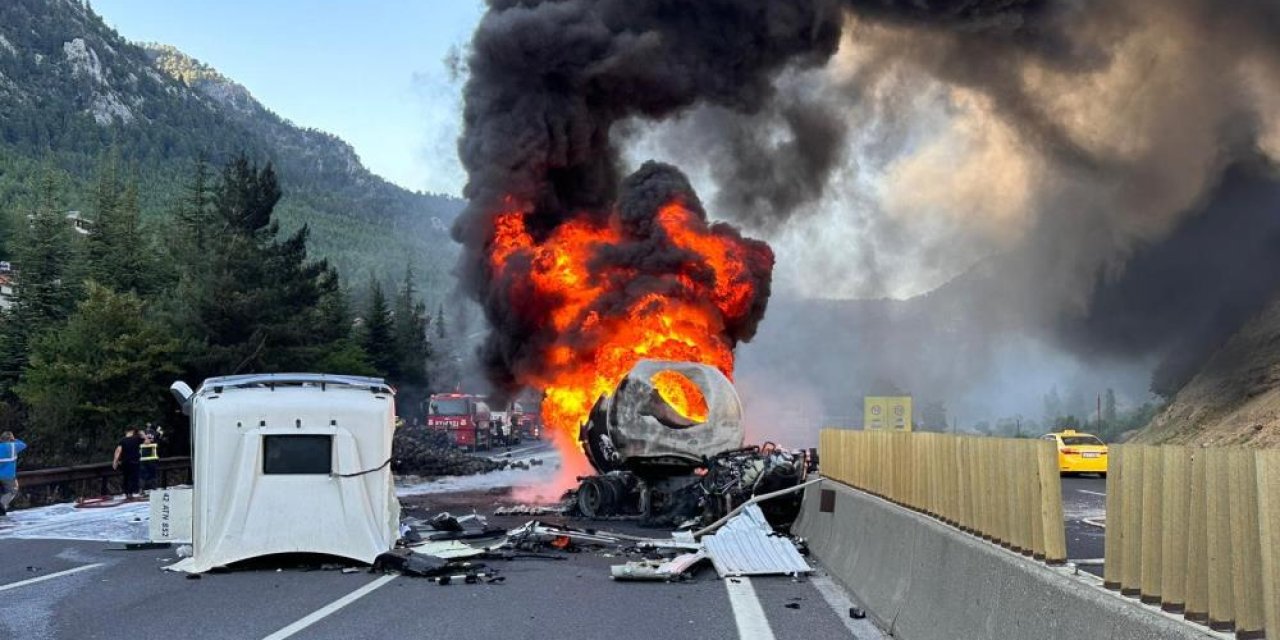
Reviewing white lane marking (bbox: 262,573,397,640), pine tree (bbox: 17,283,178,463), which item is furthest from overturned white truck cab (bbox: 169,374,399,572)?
pine tree (bbox: 17,283,178,463)

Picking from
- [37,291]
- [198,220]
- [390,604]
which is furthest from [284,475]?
[198,220]

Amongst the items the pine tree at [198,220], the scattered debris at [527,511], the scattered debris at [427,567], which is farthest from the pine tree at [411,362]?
the scattered debris at [427,567]

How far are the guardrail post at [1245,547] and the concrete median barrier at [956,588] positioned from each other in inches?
6.9

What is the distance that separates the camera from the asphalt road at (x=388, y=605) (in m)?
8.48

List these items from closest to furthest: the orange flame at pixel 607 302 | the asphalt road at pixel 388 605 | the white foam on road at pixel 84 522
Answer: the asphalt road at pixel 388 605
the white foam on road at pixel 84 522
the orange flame at pixel 607 302

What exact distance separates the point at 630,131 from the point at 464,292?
7.56m

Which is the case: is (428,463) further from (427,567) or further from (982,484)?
(982,484)

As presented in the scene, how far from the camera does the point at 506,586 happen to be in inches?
435

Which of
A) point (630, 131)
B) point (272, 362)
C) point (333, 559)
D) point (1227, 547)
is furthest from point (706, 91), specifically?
point (1227, 547)

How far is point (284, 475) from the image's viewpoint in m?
12.2

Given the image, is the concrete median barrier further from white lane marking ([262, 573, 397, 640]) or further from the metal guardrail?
the metal guardrail

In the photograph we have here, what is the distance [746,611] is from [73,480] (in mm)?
17698

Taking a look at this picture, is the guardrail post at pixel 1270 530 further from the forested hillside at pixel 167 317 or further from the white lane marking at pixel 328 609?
the forested hillside at pixel 167 317

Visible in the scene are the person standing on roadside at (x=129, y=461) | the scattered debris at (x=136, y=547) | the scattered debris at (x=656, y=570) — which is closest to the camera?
the scattered debris at (x=656, y=570)
